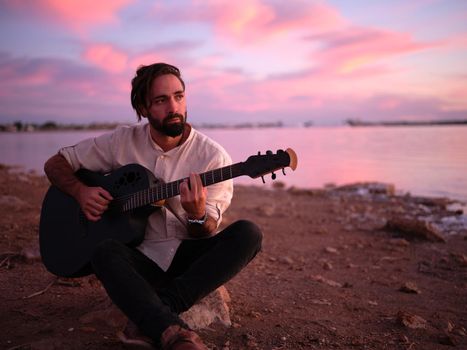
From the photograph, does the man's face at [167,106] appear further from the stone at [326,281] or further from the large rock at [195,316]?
the stone at [326,281]

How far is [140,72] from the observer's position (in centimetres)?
355

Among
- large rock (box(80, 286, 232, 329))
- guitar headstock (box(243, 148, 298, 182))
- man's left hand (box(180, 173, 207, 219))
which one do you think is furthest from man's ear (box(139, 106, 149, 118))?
large rock (box(80, 286, 232, 329))

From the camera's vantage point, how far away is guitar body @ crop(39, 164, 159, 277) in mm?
3178

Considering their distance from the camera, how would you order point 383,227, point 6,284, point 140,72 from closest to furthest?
point 140,72 < point 6,284 < point 383,227

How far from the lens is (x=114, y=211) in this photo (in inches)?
130

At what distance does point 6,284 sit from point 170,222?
1.94m

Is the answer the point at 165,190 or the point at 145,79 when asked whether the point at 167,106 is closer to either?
the point at 145,79

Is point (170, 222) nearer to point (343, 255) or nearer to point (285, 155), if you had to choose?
point (285, 155)

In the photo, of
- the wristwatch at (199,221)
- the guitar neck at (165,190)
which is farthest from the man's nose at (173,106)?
the wristwatch at (199,221)

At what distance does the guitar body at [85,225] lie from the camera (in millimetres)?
3178

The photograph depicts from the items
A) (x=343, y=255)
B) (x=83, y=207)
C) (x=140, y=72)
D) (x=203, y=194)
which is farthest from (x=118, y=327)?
(x=343, y=255)

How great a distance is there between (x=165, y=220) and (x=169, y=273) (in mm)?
409

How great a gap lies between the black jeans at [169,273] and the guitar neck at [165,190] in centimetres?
37

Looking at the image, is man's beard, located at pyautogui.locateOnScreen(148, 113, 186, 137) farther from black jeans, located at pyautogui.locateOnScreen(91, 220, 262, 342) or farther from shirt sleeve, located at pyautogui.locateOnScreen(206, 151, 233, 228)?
black jeans, located at pyautogui.locateOnScreen(91, 220, 262, 342)
